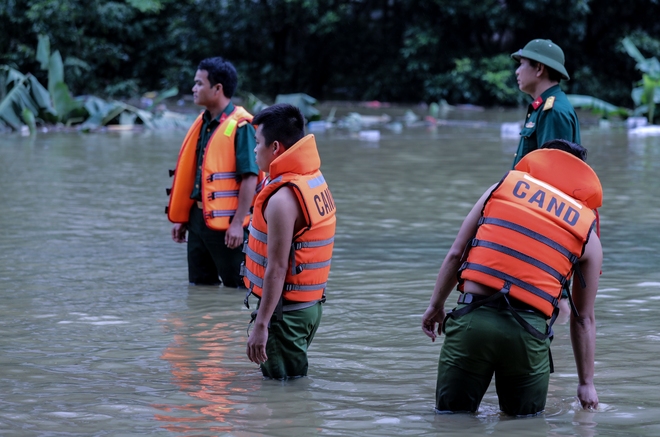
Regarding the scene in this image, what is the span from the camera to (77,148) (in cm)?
1844

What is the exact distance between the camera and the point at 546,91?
5.68m

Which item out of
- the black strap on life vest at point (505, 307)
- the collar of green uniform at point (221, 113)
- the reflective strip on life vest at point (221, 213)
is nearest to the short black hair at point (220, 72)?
the collar of green uniform at point (221, 113)

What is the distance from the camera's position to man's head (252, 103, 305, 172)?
15.3 ft

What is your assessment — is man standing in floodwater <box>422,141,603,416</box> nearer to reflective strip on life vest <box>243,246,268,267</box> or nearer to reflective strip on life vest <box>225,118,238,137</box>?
reflective strip on life vest <box>243,246,268,267</box>

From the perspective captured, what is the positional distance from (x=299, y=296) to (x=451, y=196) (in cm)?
774

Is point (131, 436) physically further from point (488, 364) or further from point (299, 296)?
point (488, 364)

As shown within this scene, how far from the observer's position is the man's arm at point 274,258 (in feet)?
14.5

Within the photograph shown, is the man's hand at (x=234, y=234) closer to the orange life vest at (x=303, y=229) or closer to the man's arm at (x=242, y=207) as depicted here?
the man's arm at (x=242, y=207)

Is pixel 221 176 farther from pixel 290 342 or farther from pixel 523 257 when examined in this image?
pixel 523 257

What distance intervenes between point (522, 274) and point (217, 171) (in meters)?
3.44

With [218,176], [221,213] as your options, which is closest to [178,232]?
[221,213]

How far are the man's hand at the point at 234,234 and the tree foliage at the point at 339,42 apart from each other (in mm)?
24520

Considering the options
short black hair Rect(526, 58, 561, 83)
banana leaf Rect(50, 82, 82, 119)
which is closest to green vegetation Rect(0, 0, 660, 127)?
banana leaf Rect(50, 82, 82, 119)

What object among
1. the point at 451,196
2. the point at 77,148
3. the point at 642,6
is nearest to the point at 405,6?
the point at 642,6
